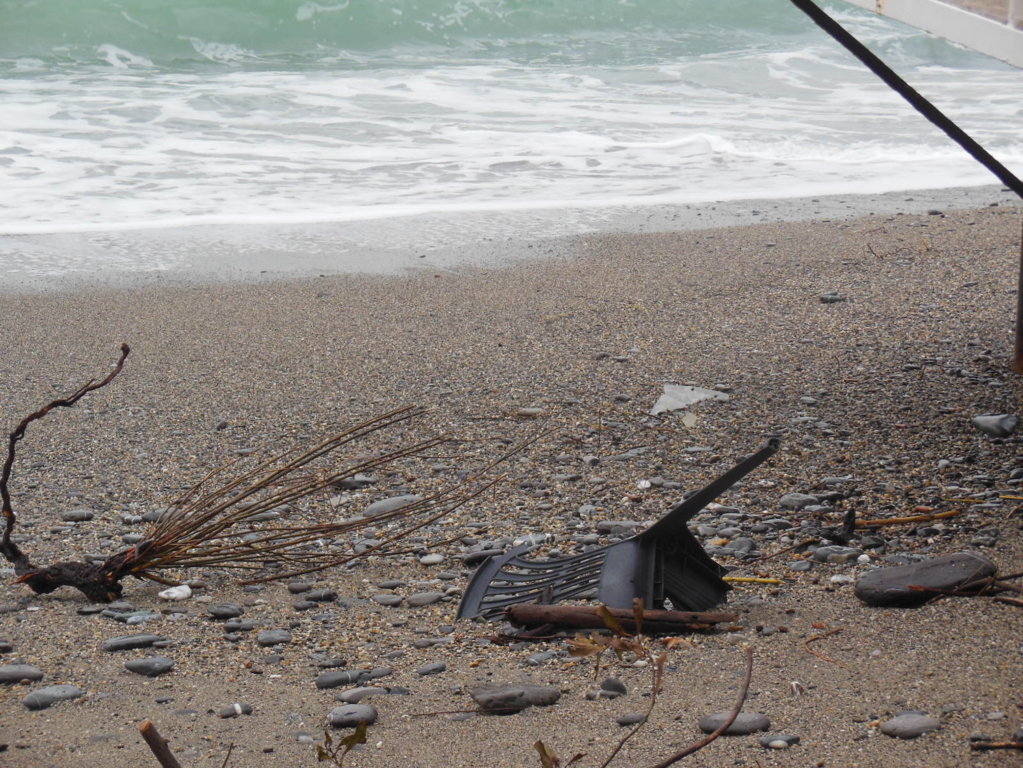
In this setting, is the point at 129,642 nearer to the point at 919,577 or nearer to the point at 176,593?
the point at 176,593

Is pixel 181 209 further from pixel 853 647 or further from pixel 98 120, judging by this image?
pixel 853 647

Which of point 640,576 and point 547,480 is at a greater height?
point 640,576

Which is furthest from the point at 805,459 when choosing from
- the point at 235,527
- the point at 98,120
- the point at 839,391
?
the point at 98,120

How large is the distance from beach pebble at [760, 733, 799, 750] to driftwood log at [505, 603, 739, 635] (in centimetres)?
40

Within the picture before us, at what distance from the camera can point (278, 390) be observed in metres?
3.82

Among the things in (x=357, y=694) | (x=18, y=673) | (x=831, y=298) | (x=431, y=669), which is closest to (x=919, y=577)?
(x=431, y=669)

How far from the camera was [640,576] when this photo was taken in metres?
2.23

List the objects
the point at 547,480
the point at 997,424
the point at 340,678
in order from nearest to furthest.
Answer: the point at 340,678 → the point at 547,480 → the point at 997,424

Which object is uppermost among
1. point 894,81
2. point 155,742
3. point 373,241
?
point 894,81

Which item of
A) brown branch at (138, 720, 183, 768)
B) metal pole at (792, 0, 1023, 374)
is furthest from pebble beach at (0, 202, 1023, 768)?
metal pole at (792, 0, 1023, 374)

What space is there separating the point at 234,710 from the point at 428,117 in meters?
9.31

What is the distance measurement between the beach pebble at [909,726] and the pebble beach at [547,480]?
1 centimetres

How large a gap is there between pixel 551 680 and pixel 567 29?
15.6 metres

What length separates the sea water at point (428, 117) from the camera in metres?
7.09
